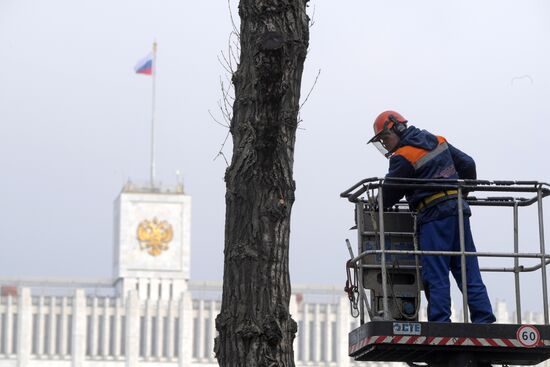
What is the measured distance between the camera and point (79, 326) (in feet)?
282

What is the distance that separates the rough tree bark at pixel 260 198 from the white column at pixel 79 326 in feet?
251

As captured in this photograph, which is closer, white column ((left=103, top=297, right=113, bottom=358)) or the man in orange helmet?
the man in orange helmet

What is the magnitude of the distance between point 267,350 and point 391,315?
1933 millimetres

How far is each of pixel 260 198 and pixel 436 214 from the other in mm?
1888

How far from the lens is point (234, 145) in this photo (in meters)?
9.35

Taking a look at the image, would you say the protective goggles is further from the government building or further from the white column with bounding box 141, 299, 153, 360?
the white column with bounding box 141, 299, 153, 360

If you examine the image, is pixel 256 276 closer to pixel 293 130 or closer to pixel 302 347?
pixel 293 130

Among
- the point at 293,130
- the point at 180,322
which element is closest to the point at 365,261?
the point at 293,130

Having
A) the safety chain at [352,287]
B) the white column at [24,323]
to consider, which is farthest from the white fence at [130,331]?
the safety chain at [352,287]

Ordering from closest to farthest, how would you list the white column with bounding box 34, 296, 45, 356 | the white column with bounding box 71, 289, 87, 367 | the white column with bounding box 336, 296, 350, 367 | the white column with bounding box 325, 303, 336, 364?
1. the white column with bounding box 71, 289, 87, 367
2. the white column with bounding box 34, 296, 45, 356
3. the white column with bounding box 336, 296, 350, 367
4. the white column with bounding box 325, 303, 336, 364

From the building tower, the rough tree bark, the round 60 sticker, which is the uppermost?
the building tower

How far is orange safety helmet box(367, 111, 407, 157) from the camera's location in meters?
10.9

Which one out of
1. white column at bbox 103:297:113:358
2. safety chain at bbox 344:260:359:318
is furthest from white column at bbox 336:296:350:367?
safety chain at bbox 344:260:359:318

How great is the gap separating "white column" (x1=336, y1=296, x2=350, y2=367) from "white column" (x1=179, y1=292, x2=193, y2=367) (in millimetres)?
8087
